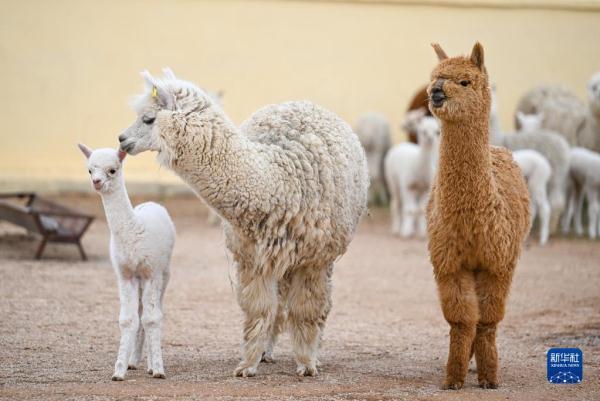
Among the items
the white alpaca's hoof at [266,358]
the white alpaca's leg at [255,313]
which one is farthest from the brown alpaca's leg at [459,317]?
the white alpaca's hoof at [266,358]

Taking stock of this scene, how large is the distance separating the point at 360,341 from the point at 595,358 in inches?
64.6

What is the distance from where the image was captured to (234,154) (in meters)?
6.04

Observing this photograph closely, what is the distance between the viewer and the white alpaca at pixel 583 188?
1415cm

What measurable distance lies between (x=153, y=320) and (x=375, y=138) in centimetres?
1047

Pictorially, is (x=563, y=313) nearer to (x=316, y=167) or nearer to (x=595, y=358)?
(x=595, y=358)

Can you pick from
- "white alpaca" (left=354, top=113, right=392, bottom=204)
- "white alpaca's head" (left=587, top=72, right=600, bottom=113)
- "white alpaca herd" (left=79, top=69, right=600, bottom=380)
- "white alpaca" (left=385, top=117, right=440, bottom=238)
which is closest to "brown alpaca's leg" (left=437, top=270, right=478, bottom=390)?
"white alpaca herd" (left=79, top=69, right=600, bottom=380)

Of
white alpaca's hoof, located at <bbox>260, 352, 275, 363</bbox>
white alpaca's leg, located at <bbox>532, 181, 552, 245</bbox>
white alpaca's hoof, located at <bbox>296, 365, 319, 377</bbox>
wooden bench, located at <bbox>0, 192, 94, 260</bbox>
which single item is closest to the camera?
white alpaca's hoof, located at <bbox>296, 365, 319, 377</bbox>

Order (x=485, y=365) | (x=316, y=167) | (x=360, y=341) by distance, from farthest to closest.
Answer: (x=360, y=341)
(x=316, y=167)
(x=485, y=365)

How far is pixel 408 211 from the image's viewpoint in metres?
14.2

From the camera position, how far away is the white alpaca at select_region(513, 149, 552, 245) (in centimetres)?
1328

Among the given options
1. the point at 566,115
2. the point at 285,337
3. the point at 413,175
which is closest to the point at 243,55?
the point at 413,175

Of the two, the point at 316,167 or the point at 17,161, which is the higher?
the point at 316,167

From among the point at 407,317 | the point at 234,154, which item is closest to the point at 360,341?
the point at 407,317

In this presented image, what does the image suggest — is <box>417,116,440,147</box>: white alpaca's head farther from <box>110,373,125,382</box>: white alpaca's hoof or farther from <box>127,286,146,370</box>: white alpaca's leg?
<box>110,373,125,382</box>: white alpaca's hoof
